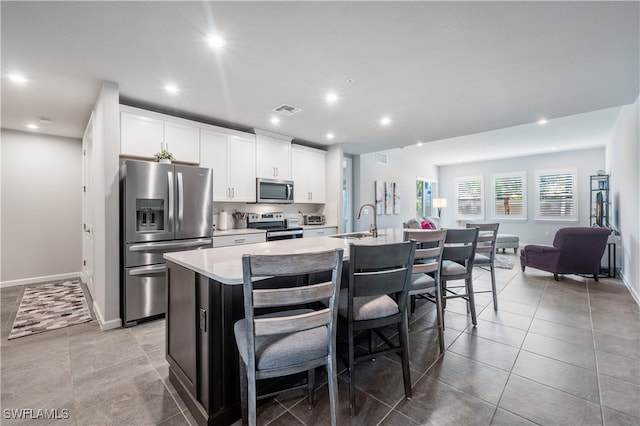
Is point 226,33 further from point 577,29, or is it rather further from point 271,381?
point 577,29

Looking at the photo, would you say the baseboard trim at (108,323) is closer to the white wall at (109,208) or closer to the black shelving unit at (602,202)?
the white wall at (109,208)

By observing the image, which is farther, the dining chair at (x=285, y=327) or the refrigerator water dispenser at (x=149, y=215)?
the refrigerator water dispenser at (x=149, y=215)

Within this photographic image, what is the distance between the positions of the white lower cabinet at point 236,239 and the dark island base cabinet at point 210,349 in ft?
6.48

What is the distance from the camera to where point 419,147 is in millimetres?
7250

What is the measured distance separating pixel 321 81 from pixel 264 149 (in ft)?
6.63

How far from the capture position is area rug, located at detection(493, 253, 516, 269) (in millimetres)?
5541

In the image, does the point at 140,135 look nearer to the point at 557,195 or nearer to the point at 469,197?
the point at 469,197

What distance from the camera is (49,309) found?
3.34 m

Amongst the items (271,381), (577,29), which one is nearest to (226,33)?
(271,381)

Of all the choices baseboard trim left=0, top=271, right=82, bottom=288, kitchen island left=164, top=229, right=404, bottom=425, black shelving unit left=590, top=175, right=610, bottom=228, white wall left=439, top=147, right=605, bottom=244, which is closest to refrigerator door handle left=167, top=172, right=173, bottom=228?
kitchen island left=164, top=229, right=404, bottom=425

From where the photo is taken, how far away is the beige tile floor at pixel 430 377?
5.26 ft

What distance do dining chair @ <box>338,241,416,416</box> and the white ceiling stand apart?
62.4 inches

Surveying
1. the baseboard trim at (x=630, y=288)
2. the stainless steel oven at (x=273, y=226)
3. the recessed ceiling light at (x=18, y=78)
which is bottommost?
the baseboard trim at (x=630, y=288)

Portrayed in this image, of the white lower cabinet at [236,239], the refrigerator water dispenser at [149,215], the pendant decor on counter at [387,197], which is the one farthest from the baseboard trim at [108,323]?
the pendant decor on counter at [387,197]
